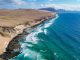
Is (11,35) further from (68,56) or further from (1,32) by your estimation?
(68,56)

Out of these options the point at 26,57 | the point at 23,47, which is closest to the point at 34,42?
the point at 23,47

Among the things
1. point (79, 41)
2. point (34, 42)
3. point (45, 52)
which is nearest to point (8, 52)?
point (45, 52)

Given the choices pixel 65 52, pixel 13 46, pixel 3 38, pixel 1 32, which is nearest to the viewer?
pixel 65 52

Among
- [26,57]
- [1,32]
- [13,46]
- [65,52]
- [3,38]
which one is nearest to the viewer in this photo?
[26,57]

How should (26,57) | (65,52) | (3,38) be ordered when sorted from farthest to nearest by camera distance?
1. (3,38)
2. (65,52)
3. (26,57)

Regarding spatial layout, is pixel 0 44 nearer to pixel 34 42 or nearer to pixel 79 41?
pixel 34 42

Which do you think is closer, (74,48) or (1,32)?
(74,48)

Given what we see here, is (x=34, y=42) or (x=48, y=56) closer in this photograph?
(x=48, y=56)

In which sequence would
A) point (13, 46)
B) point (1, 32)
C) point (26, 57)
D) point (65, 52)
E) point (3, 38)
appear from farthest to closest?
point (1, 32)
point (3, 38)
point (13, 46)
point (65, 52)
point (26, 57)

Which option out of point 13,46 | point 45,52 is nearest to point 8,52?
point 13,46
